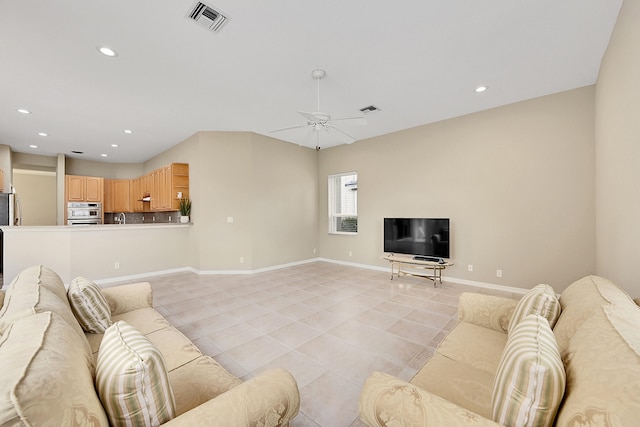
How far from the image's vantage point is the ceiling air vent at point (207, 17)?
214cm

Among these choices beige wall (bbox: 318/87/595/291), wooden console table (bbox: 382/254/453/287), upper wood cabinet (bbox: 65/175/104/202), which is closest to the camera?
beige wall (bbox: 318/87/595/291)

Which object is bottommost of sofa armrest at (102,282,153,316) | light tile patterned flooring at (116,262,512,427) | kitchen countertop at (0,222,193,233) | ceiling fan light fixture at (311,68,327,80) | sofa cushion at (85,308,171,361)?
light tile patterned flooring at (116,262,512,427)

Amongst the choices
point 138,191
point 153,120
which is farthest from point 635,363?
point 138,191

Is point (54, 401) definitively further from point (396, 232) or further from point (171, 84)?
point (396, 232)

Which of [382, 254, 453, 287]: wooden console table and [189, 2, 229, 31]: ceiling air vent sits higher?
[189, 2, 229, 31]: ceiling air vent

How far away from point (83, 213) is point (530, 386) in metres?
9.52

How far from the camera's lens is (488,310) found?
1.97 metres

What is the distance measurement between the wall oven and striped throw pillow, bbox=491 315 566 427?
30.3 ft

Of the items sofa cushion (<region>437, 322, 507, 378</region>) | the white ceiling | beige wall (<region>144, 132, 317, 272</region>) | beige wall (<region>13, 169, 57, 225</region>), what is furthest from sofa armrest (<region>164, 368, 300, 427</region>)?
beige wall (<region>13, 169, 57, 225</region>)

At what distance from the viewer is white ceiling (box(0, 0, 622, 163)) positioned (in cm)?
220

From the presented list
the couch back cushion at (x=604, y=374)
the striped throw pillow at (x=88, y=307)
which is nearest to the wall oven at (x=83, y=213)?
the striped throw pillow at (x=88, y=307)

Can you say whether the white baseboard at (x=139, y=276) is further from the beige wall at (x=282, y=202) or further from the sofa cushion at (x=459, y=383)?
the sofa cushion at (x=459, y=383)

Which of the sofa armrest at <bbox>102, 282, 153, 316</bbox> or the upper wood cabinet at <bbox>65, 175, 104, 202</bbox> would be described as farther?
the upper wood cabinet at <bbox>65, 175, 104, 202</bbox>

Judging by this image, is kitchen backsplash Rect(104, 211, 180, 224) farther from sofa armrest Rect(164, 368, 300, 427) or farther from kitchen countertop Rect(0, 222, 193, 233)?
sofa armrest Rect(164, 368, 300, 427)
